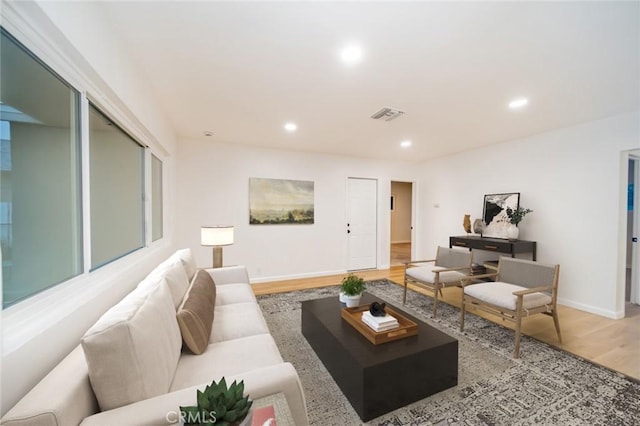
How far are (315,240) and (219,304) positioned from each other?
2.87m

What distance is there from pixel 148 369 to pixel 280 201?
3761 millimetres

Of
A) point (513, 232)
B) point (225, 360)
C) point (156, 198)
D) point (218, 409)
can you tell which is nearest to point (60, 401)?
point (218, 409)

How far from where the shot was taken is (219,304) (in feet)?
7.36

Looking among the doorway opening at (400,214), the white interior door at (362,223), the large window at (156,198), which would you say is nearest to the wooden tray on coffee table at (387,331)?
the large window at (156,198)

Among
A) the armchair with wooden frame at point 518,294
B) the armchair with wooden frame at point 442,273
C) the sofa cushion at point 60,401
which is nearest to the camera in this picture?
the sofa cushion at point 60,401

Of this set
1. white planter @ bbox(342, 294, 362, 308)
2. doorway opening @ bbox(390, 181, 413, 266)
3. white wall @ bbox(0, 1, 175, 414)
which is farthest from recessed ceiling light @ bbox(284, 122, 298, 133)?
doorway opening @ bbox(390, 181, 413, 266)

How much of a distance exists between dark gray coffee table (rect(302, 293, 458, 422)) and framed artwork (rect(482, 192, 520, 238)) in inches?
115

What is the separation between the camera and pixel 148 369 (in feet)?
3.23

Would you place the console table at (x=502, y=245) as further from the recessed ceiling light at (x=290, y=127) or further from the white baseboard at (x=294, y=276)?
the recessed ceiling light at (x=290, y=127)

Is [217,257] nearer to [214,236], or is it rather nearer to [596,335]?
[214,236]

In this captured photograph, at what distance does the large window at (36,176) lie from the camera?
0.98 m

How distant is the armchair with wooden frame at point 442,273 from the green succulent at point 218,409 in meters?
2.80

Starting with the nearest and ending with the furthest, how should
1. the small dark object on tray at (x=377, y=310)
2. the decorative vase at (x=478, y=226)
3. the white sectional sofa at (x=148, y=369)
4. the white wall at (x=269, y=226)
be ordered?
the white sectional sofa at (x=148, y=369) → the small dark object on tray at (x=377, y=310) → the white wall at (x=269, y=226) → the decorative vase at (x=478, y=226)

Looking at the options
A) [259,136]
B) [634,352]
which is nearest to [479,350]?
[634,352]
